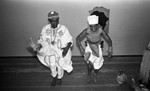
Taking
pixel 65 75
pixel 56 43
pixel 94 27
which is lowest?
pixel 65 75

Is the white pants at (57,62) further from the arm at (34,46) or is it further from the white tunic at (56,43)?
the arm at (34,46)

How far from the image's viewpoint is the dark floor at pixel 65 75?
4625mm

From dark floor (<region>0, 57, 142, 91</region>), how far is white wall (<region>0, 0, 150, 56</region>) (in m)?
0.43

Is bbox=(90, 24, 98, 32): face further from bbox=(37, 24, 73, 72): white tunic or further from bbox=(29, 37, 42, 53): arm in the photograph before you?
bbox=(29, 37, 42, 53): arm

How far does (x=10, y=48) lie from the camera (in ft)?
21.4

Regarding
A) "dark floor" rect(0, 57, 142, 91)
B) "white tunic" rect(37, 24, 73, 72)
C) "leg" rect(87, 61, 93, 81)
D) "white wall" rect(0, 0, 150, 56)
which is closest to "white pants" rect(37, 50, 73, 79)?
"white tunic" rect(37, 24, 73, 72)

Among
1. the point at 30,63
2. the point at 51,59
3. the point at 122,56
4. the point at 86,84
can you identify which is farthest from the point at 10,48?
the point at 122,56

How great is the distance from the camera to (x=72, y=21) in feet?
20.5

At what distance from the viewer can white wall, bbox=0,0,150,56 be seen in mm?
6113

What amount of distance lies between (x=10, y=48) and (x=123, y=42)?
343 centimetres

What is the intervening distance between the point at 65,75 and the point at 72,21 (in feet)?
5.70

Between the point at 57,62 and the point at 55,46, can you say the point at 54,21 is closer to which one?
the point at 55,46

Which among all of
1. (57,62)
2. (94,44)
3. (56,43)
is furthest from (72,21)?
(57,62)

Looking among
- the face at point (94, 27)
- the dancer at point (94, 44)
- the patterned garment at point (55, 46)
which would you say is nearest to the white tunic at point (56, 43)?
the patterned garment at point (55, 46)
